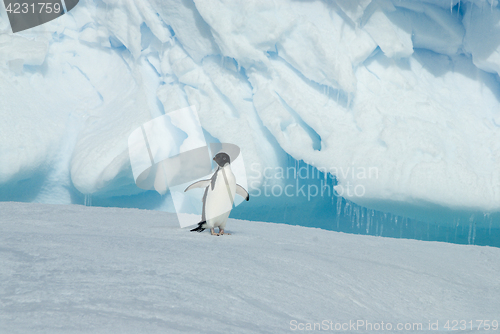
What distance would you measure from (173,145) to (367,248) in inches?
122

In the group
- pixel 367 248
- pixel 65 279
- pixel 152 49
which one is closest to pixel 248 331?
pixel 65 279

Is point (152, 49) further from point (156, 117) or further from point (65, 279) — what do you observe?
point (65, 279)

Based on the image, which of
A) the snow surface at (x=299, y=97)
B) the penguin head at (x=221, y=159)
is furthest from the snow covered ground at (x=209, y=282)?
the snow surface at (x=299, y=97)

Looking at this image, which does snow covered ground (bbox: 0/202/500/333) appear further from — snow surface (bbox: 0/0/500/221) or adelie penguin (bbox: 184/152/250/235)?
snow surface (bbox: 0/0/500/221)

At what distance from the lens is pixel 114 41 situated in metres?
5.85

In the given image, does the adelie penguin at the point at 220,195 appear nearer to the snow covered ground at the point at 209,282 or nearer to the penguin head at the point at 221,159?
the penguin head at the point at 221,159
